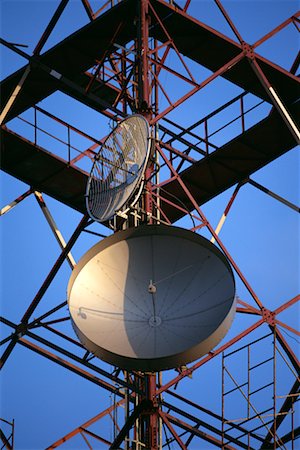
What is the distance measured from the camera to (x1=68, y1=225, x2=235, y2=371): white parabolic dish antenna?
4800cm

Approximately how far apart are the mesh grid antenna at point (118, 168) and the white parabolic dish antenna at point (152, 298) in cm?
123

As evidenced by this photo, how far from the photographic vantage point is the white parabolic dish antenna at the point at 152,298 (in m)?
48.0

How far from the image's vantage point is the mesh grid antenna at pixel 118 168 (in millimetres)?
50250

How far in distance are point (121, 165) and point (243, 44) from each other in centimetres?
596

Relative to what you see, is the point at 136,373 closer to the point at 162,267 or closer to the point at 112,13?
the point at 162,267

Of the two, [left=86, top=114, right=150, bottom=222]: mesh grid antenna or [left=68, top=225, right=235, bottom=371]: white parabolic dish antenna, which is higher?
[left=86, top=114, right=150, bottom=222]: mesh grid antenna

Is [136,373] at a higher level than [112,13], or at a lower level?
lower

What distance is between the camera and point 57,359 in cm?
5534

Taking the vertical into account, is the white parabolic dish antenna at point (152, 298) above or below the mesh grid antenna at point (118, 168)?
below

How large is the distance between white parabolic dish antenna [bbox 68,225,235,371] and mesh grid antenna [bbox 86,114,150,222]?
1.23 meters

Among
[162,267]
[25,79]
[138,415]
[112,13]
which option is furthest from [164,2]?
[138,415]

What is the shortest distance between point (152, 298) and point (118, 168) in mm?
4273

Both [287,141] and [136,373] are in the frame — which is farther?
[287,141]

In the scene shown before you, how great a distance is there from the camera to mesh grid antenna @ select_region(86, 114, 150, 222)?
1978 inches
